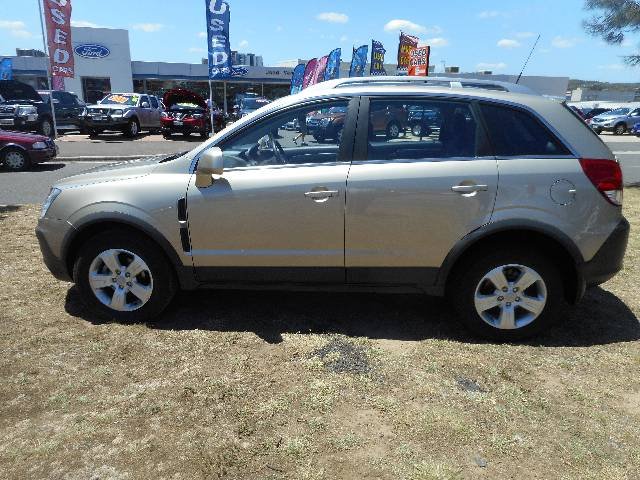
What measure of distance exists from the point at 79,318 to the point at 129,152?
43.5 ft

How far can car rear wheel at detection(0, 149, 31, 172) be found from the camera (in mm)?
11516

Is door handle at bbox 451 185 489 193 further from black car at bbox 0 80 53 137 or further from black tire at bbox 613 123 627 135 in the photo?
black tire at bbox 613 123 627 135

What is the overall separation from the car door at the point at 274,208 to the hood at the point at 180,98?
68.2 feet

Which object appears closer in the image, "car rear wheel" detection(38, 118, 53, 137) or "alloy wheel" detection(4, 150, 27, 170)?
"alloy wheel" detection(4, 150, 27, 170)

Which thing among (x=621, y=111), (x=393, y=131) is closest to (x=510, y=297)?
(x=393, y=131)

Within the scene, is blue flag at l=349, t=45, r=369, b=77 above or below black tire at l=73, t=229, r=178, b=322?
above

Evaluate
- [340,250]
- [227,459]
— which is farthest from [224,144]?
[227,459]

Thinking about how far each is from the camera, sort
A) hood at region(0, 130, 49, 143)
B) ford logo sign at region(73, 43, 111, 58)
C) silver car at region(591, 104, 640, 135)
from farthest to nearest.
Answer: ford logo sign at region(73, 43, 111, 58), silver car at region(591, 104, 640, 135), hood at region(0, 130, 49, 143)

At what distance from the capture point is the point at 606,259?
331 centimetres

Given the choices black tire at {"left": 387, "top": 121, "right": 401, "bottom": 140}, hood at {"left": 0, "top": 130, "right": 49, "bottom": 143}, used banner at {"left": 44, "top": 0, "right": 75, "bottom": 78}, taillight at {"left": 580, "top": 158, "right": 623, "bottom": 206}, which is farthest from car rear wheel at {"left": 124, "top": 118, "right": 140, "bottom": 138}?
taillight at {"left": 580, "top": 158, "right": 623, "bottom": 206}

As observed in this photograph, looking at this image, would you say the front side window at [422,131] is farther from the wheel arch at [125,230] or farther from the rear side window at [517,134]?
the wheel arch at [125,230]

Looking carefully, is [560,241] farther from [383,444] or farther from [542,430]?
[383,444]

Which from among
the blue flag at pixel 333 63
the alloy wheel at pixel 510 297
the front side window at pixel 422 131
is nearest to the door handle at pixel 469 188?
the front side window at pixel 422 131

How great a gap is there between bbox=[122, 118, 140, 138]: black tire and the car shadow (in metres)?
18.0
